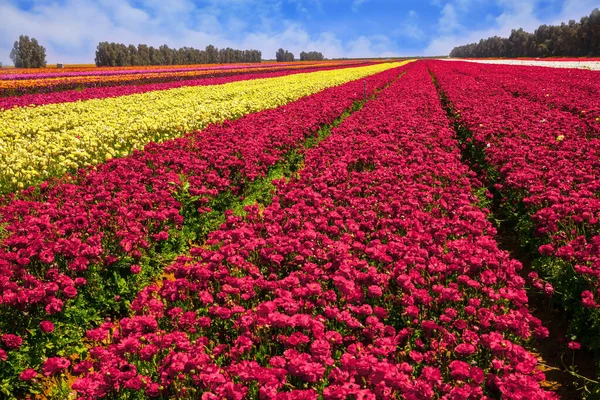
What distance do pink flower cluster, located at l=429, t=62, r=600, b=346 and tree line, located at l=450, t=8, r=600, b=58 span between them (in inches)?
4187

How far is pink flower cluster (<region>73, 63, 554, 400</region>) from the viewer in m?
3.17

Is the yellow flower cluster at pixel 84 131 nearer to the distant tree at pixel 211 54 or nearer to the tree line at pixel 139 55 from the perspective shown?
the tree line at pixel 139 55

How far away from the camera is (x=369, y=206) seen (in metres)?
6.51

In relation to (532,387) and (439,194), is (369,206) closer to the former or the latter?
(439,194)

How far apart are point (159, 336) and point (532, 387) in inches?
120

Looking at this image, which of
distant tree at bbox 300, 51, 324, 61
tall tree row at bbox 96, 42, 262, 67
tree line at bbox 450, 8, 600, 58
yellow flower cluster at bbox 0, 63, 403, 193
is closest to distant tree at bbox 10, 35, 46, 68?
tall tree row at bbox 96, 42, 262, 67

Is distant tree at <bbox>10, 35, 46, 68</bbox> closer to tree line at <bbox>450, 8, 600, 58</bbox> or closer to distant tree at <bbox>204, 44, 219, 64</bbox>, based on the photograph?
distant tree at <bbox>204, 44, 219, 64</bbox>

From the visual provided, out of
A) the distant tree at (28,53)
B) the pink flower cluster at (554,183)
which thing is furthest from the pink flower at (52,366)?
the distant tree at (28,53)

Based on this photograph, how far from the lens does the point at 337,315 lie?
12.6 feet

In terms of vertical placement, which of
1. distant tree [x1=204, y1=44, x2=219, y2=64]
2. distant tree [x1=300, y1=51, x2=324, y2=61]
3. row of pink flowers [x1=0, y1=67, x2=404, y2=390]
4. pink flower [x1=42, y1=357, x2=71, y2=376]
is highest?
distant tree [x1=300, y1=51, x2=324, y2=61]

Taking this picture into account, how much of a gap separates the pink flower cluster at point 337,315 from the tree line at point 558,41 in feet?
379

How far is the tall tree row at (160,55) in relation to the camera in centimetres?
9762

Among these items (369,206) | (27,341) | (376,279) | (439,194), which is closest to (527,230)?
(439,194)

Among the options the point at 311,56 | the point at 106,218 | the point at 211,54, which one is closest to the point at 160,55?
the point at 211,54
